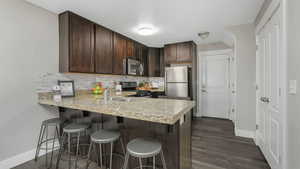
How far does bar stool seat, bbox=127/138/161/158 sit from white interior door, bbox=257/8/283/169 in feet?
4.66

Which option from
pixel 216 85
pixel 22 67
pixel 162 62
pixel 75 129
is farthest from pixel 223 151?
pixel 22 67

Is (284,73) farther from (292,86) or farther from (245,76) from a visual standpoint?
(245,76)

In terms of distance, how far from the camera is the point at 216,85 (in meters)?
4.11

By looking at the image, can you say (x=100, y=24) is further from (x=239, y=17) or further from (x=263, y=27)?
(x=263, y=27)

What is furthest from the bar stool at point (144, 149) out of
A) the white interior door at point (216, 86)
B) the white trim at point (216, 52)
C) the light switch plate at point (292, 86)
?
the white trim at point (216, 52)

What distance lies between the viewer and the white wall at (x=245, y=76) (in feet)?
8.47

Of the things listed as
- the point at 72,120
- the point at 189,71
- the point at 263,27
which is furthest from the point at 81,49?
the point at 263,27

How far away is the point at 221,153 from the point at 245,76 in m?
1.61

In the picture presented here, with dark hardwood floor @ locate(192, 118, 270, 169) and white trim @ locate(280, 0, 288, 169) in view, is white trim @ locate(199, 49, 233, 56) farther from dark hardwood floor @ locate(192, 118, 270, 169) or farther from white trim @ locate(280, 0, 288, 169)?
white trim @ locate(280, 0, 288, 169)

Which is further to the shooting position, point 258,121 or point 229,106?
point 229,106

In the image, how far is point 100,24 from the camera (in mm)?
2711

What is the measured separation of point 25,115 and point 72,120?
0.62 metres

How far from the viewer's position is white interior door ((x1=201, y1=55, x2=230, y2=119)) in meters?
3.97

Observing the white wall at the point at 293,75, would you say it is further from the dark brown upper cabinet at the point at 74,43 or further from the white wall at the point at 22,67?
the white wall at the point at 22,67
